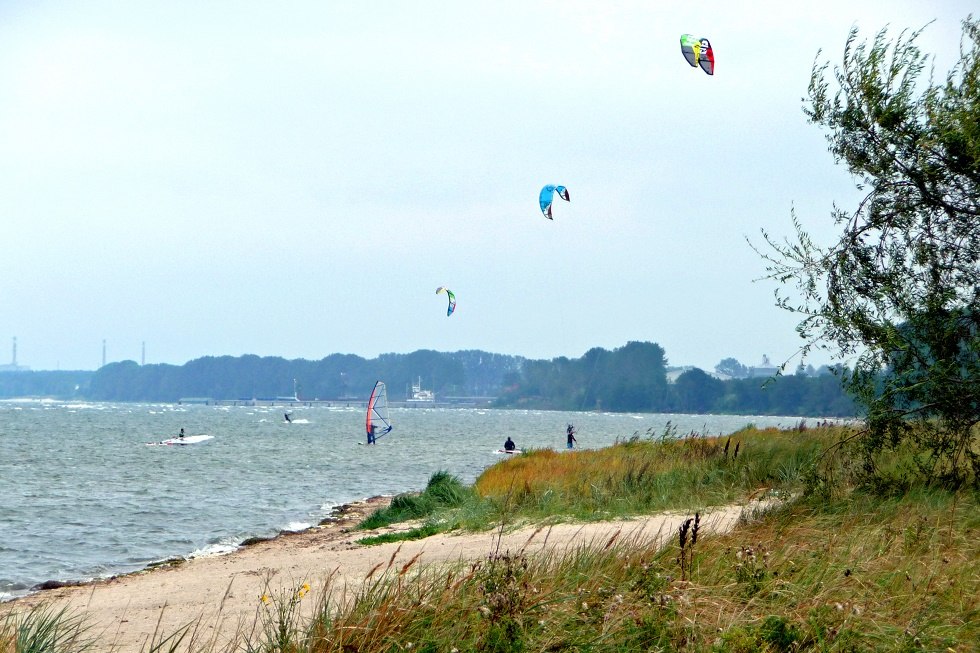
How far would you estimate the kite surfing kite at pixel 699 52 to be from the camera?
57.4 ft

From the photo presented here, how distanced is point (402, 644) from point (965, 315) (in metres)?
9.40

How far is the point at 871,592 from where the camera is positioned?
660 centimetres

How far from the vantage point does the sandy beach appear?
8891mm

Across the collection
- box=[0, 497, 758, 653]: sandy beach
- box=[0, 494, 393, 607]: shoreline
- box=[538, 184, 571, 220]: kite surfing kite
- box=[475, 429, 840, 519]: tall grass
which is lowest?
box=[0, 494, 393, 607]: shoreline

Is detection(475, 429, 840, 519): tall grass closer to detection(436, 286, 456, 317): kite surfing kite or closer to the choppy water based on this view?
the choppy water

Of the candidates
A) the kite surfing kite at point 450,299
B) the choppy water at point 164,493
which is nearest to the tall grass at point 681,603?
the choppy water at point 164,493

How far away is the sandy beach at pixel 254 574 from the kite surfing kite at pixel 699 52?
797cm

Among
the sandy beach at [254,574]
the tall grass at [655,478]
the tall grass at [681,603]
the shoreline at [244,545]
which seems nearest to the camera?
the tall grass at [681,603]

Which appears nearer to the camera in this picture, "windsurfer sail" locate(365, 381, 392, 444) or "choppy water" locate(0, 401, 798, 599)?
"choppy water" locate(0, 401, 798, 599)

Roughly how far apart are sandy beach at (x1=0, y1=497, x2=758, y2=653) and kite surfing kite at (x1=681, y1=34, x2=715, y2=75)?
797 cm

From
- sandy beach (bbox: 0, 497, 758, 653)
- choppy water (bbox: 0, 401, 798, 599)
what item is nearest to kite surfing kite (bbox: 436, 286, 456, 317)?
choppy water (bbox: 0, 401, 798, 599)

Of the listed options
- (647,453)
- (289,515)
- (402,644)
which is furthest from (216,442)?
(402,644)

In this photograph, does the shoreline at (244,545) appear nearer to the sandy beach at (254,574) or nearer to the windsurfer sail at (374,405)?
the sandy beach at (254,574)

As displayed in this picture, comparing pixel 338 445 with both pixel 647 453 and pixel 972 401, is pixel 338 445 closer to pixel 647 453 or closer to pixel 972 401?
pixel 647 453
